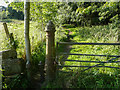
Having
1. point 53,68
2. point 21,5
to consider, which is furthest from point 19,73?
point 21,5

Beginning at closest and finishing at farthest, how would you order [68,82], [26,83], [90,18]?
[68,82] → [26,83] → [90,18]

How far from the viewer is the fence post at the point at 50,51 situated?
2.65 meters

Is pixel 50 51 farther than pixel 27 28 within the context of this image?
No

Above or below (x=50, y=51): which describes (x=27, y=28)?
above

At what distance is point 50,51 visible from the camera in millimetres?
2744

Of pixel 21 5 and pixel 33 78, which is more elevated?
pixel 21 5

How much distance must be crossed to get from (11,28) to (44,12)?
1822 mm

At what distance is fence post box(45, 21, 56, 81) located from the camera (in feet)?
8.69

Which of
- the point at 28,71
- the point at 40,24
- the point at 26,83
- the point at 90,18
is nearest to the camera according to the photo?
the point at 26,83

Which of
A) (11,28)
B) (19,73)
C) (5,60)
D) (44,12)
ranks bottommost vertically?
(19,73)

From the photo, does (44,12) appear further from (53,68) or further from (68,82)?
(68,82)

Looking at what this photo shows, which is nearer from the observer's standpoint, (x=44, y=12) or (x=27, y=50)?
(x=27, y=50)

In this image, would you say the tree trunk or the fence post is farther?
the tree trunk

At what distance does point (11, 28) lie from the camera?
178 inches
